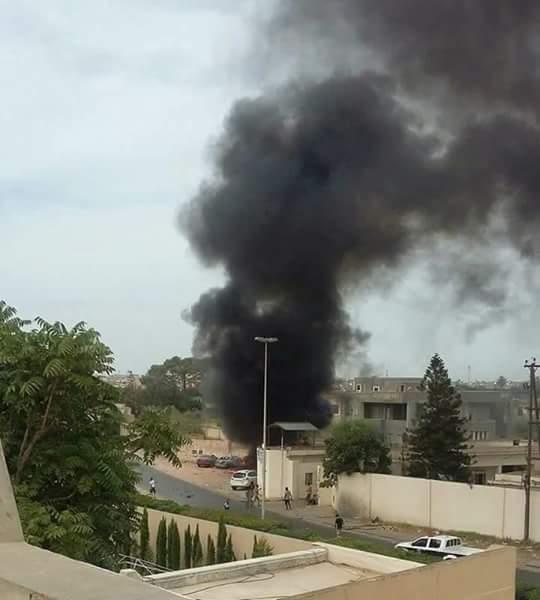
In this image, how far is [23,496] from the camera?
Result: 6.74 meters

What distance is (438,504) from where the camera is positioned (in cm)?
2289

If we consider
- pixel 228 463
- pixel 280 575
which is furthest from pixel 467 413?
pixel 280 575

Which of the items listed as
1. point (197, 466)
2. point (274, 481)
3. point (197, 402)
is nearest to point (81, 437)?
point (274, 481)

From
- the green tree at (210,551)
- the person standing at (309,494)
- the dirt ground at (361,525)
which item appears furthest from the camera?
the person standing at (309,494)

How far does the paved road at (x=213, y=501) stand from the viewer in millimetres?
17453

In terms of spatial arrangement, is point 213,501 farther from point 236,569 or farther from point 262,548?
point 236,569

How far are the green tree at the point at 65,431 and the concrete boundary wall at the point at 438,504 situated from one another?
618 inches

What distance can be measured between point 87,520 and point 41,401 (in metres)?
1.09

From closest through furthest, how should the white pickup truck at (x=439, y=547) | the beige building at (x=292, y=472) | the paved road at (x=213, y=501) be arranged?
the white pickup truck at (x=439, y=547)
the paved road at (x=213, y=501)
the beige building at (x=292, y=472)

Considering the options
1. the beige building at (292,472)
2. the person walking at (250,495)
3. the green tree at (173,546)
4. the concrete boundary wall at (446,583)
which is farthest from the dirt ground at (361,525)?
the concrete boundary wall at (446,583)

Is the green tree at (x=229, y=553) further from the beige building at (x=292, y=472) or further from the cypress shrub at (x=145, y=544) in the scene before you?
the beige building at (x=292, y=472)

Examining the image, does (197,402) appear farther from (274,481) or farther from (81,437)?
(81,437)

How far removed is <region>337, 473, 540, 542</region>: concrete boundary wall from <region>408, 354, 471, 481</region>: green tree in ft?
10.5

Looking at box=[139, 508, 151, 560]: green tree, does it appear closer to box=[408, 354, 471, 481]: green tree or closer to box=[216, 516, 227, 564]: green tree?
box=[216, 516, 227, 564]: green tree
